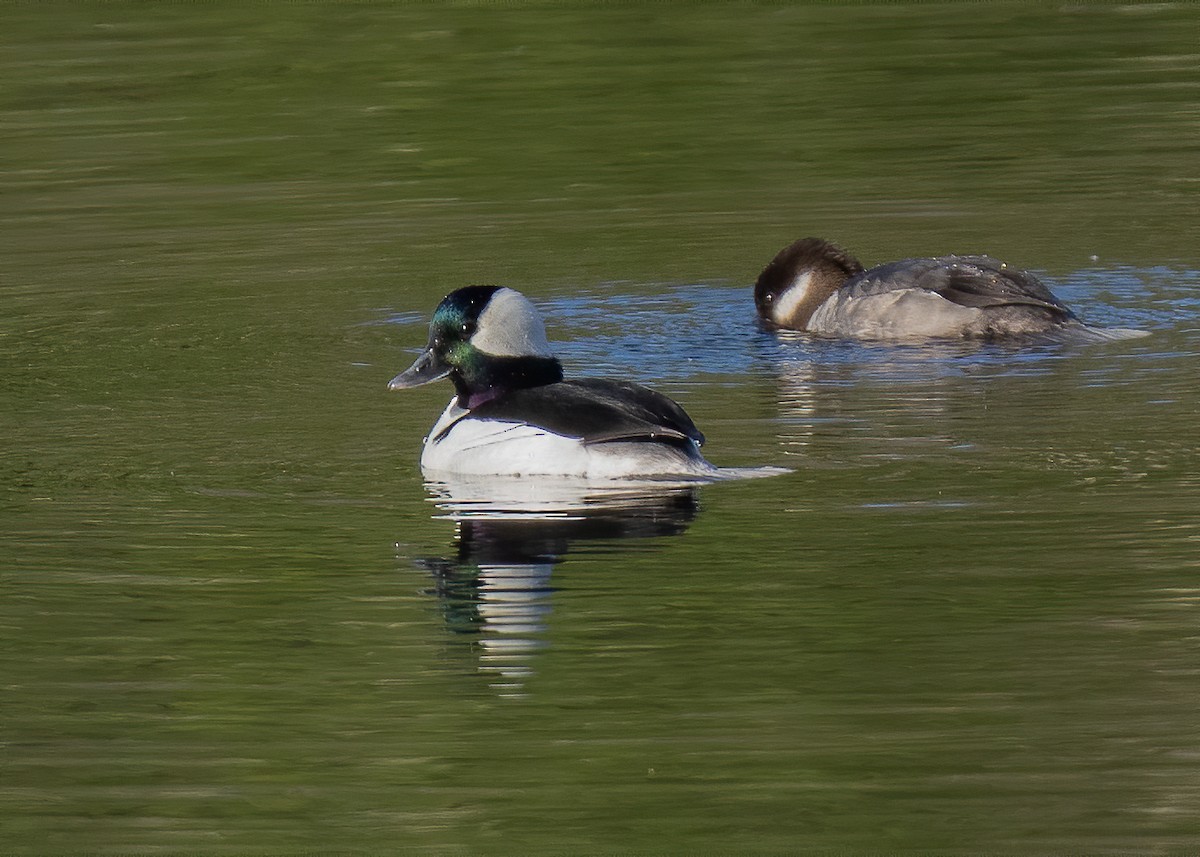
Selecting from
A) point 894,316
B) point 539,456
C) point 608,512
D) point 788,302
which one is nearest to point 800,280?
point 788,302

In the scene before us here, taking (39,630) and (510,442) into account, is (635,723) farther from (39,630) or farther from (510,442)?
(510,442)

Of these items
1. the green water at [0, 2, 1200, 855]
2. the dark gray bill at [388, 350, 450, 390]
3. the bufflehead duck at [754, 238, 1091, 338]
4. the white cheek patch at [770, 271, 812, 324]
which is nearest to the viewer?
the green water at [0, 2, 1200, 855]

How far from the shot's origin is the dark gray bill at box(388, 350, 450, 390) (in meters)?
11.0

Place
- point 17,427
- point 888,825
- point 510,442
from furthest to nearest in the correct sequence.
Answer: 1. point 17,427
2. point 510,442
3. point 888,825

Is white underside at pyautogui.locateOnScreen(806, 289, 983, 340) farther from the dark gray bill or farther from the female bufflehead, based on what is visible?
the dark gray bill

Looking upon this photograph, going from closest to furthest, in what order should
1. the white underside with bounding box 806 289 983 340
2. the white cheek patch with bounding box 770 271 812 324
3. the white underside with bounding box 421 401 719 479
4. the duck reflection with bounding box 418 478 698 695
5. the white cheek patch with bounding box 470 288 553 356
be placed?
the duck reflection with bounding box 418 478 698 695, the white underside with bounding box 421 401 719 479, the white cheek patch with bounding box 470 288 553 356, the white underside with bounding box 806 289 983 340, the white cheek patch with bounding box 770 271 812 324

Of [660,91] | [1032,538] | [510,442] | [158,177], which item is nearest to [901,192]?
[660,91]

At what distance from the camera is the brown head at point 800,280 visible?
546 inches

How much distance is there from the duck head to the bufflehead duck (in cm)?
293

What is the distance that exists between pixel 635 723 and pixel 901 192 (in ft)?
34.2

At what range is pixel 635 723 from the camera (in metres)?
7.30

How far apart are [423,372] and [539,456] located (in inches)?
44.6

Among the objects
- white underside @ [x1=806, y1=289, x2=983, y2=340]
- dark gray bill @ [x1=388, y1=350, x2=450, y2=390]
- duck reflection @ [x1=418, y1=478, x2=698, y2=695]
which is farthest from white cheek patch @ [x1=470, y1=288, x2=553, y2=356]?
white underside @ [x1=806, y1=289, x2=983, y2=340]

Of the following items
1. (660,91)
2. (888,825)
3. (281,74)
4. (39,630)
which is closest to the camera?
(888,825)
